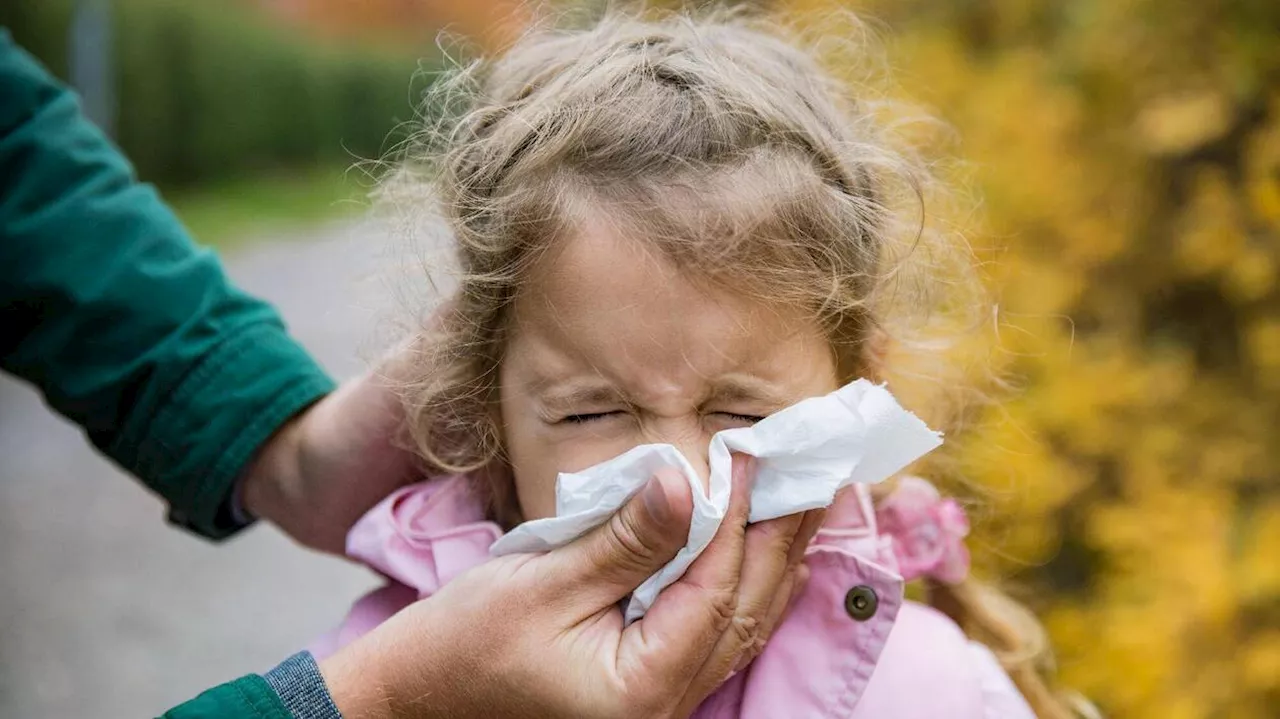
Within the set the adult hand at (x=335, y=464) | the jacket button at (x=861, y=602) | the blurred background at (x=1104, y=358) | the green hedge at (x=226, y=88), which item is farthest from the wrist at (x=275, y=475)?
the green hedge at (x=226, y=88)

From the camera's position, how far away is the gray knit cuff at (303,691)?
155 cm

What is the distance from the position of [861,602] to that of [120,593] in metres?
3.76

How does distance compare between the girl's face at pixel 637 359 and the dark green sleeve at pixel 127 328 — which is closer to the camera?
the girl's face at pixel 637 359

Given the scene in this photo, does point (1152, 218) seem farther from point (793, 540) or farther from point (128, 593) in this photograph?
point (128, 593)

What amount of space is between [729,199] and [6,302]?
1225mm

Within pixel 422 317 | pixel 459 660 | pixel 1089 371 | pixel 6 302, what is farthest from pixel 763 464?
pixel 1089 371

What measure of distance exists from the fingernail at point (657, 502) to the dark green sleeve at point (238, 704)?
52 centimetres

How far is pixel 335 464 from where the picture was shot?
1950 millimetres

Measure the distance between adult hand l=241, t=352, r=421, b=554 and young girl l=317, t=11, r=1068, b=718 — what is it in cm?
9

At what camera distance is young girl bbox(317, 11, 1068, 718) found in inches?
61.8

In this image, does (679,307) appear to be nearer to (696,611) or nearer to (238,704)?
(696,611)

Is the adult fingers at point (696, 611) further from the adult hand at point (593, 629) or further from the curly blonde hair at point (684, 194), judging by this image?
the curly blonde hair at point (684, 194)

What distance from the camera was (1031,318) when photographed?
3006 mm

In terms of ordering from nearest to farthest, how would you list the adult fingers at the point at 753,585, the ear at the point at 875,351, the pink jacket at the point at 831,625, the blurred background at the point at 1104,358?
1. the adult fingers at the point at 753,585
2. the pink jacket at the point at 831,625
3. the ear at the point at 875,351
4. the blurred background at the point at 1104,358
